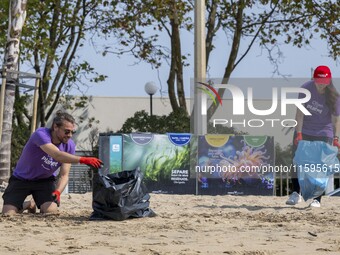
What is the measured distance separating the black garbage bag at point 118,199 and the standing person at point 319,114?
Result: 2.62m

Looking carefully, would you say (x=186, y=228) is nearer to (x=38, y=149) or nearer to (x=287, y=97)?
(x=38, y=149)

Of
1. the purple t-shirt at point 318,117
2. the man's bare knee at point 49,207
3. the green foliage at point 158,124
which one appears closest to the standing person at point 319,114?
the purple t-shirt at point 318,117

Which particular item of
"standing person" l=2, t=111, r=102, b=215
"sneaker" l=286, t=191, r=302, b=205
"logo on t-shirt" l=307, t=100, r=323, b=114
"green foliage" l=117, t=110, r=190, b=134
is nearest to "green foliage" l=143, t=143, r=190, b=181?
"sneaker" l=286, t=191, r=302, b=205

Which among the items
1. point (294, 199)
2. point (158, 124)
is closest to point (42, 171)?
point (294, 199)

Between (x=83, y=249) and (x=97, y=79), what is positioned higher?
(x=97, y=79)

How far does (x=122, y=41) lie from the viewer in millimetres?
27000

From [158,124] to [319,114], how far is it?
10715mm

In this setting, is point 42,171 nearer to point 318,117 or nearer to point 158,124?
point 318,117

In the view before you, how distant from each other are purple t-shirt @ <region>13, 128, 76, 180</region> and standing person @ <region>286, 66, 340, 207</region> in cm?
330

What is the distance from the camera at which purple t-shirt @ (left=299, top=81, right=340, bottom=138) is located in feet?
41.1

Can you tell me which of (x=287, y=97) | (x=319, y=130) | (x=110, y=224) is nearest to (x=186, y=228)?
(x=110, y=224)

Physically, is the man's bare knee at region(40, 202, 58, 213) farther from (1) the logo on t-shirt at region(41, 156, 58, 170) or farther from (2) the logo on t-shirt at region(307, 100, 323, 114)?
(2) the logo on t-shirt at region(307, 100, 323, 114)

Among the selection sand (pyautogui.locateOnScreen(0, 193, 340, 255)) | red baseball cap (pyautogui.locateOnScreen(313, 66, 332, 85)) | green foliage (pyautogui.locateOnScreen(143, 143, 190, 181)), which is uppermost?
red baseball cap (pyautogui.locateOnScreen(313, 66, 332, 85))

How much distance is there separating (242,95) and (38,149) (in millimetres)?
10138
